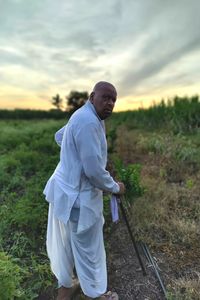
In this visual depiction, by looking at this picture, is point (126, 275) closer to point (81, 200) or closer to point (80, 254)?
point (80, 254)

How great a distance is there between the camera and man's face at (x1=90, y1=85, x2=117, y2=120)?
215cm

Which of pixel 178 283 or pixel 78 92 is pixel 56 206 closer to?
pixel 178 283

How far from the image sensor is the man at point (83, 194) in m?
2.10

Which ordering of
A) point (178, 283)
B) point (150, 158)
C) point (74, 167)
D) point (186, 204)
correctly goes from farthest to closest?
point (150, 158) → point (186, 204) → point (178, 283) → point (74, 167)

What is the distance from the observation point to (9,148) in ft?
33.5

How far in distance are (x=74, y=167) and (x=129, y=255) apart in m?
1.59

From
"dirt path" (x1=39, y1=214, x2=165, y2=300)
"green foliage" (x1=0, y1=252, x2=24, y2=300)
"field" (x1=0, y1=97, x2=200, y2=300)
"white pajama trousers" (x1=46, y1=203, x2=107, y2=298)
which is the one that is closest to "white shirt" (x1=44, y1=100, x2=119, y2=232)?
"white pajama trousers" (x1=46, y1=203, x2=107, y2=298)

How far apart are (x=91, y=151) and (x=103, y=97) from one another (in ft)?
1.16

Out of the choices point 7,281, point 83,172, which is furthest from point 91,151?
point 7,281

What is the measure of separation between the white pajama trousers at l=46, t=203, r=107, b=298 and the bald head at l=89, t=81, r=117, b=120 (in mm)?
731

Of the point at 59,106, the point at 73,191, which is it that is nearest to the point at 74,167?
the point at 73,191

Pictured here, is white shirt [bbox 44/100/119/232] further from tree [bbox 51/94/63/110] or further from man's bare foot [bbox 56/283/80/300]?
tree [bbox 51/94/63/110]

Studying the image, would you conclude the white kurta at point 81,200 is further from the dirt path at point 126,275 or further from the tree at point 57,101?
the tree at point 57,101

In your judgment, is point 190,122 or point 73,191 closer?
point 73,191
